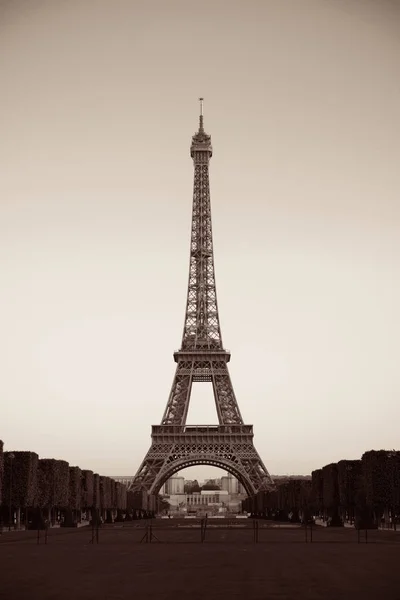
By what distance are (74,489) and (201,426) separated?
30313 millimetres

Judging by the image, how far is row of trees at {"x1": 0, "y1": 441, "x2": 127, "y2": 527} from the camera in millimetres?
62969

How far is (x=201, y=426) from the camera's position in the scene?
104 meters

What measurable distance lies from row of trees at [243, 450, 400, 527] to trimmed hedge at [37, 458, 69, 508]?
20.8m

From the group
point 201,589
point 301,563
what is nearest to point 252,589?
point 201,589

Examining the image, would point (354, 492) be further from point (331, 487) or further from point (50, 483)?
point (50, 483)

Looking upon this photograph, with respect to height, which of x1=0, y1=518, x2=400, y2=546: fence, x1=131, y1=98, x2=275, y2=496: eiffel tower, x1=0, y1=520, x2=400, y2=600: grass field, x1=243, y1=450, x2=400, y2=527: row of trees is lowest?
x1=0, y1=520, x2=400, y2=600: grass field

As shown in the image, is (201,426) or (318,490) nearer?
(318,490)

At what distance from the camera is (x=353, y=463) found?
71.0m

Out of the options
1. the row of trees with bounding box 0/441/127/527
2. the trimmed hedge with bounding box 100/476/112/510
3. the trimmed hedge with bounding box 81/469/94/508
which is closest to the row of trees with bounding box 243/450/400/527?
the trimmed hedge with bounding box 100/476/112/510

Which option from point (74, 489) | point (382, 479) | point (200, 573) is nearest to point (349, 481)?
→ point (382, 479)

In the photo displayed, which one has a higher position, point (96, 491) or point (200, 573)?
point (96, 491)

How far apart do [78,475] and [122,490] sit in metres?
27.6

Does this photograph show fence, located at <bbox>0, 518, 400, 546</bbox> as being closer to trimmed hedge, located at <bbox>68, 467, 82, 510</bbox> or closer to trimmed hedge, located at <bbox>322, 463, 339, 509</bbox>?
trimmed hedge, located at <bbox>322, 463, 339, 509</bbox>

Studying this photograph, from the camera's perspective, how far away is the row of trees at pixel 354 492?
61.3m
